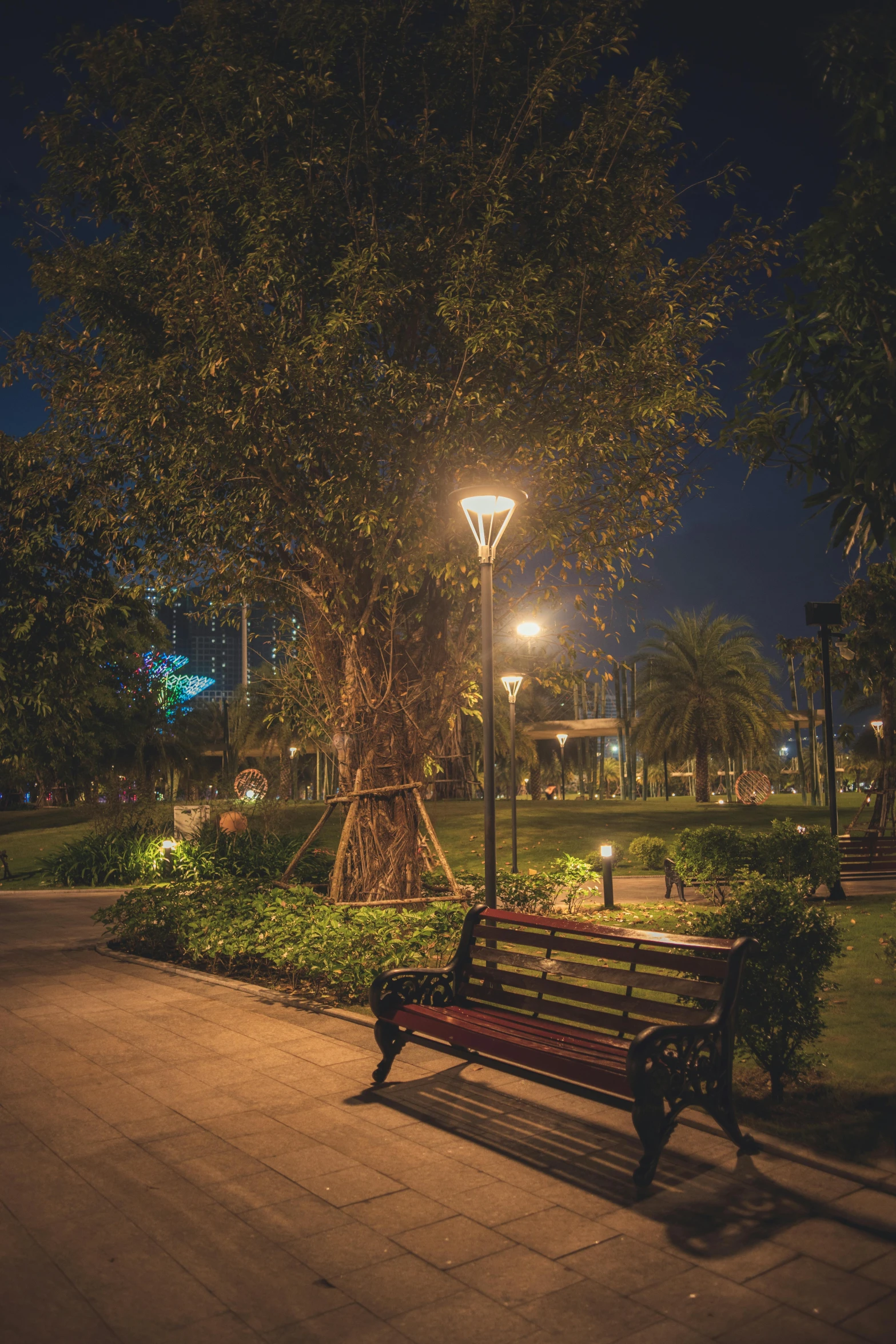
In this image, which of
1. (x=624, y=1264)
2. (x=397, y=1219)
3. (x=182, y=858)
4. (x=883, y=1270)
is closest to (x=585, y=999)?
Result: (x=397, y=1219)

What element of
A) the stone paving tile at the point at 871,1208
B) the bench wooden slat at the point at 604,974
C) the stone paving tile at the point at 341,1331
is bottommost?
the stone paving tile at the point at 341,1331

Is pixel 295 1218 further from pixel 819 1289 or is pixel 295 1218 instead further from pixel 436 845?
pixel 436 845

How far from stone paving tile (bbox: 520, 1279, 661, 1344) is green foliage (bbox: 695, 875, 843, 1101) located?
198cm

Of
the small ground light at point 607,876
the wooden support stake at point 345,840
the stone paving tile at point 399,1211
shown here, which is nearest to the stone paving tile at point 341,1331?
the stone paving tile at point 399,1211

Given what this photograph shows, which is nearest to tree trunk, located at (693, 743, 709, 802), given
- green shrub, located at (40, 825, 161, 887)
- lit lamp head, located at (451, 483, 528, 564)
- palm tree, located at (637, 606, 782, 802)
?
palm tree, located at (637, 606, 782, 802)

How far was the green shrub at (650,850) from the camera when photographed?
21.5 m

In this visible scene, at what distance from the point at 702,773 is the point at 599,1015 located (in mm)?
37769

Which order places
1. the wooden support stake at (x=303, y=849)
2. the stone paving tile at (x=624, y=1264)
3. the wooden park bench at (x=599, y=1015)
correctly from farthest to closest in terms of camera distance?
the wooden support stake at (x=303, y=849) → the wooden park bench at (x=599, y=1015) → the stone paving tile at (x=624, y=1264)

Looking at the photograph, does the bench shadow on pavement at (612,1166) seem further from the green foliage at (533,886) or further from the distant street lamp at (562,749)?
the distant street lamp at (562,749)

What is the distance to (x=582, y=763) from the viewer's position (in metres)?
60.3

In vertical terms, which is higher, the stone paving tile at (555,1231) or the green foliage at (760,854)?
the green foliage at (760,854)

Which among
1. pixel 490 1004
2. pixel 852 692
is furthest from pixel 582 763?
pixel 490 1004

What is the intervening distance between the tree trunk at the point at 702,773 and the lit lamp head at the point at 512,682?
2487cm

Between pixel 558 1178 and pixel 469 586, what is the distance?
7.08 meters
